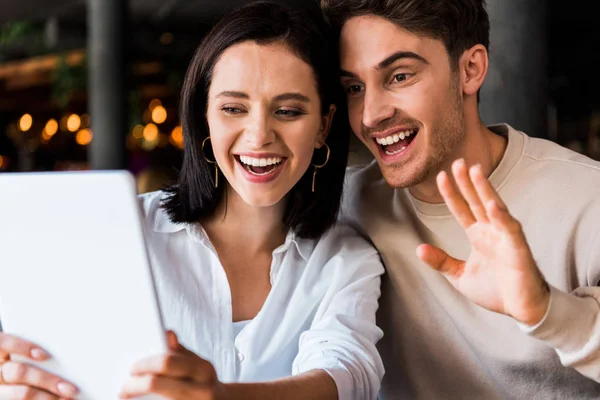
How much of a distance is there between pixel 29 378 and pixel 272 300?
0.61m

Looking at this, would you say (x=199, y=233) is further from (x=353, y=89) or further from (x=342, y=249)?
(x=353, y=89)

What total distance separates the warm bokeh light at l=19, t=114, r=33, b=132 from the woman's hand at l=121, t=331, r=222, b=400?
11406mm

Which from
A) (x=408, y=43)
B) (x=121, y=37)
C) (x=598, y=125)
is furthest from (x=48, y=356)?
(x=598, y=125)

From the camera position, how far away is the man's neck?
5.86ft

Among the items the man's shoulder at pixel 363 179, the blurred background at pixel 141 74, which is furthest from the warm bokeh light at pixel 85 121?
the man's shoulder at pixel 363 179

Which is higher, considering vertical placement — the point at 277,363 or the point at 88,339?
the point at 88,339

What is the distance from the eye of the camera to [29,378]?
3.83 ft

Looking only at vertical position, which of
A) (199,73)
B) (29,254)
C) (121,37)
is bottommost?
(29,254)

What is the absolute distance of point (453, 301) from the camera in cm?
169

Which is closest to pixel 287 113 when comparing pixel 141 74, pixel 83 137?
pixel 141 74

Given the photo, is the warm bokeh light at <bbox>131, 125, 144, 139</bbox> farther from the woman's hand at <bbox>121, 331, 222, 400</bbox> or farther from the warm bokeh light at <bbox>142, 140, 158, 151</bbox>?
the woman's hand at <bbox>121, 331, 222, 400</bbox>

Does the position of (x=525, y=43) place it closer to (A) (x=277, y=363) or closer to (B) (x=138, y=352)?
(A) (x=277, y=363)

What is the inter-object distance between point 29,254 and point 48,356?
6.9 inches

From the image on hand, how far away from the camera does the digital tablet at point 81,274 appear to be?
3.32 ft
